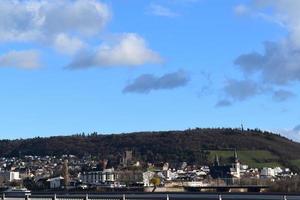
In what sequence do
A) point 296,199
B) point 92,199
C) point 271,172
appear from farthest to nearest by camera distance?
point 271,172
point 296,199
point 92,199

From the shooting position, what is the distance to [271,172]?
646 feet

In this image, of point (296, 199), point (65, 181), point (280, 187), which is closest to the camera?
point (296, 199)

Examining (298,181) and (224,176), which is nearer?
(298,181)

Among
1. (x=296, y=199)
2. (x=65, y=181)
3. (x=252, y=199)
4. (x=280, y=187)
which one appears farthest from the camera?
(x=65, y=181)

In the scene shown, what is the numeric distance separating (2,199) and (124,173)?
14961 cm

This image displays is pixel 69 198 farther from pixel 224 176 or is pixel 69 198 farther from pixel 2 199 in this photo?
A: pixel 224 176

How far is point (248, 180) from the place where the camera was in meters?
161

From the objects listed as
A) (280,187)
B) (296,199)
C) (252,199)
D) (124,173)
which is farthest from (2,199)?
(124,173)

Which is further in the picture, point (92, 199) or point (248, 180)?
point (248, 180)

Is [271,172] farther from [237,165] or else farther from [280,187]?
[280,187]

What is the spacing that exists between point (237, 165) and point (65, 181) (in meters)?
58.3

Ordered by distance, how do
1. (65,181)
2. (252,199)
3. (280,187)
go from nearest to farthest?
(252,199)
(280,187)
(65,181)

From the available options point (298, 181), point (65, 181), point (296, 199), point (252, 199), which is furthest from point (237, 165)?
point (296, 199)

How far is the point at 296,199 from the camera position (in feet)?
170
